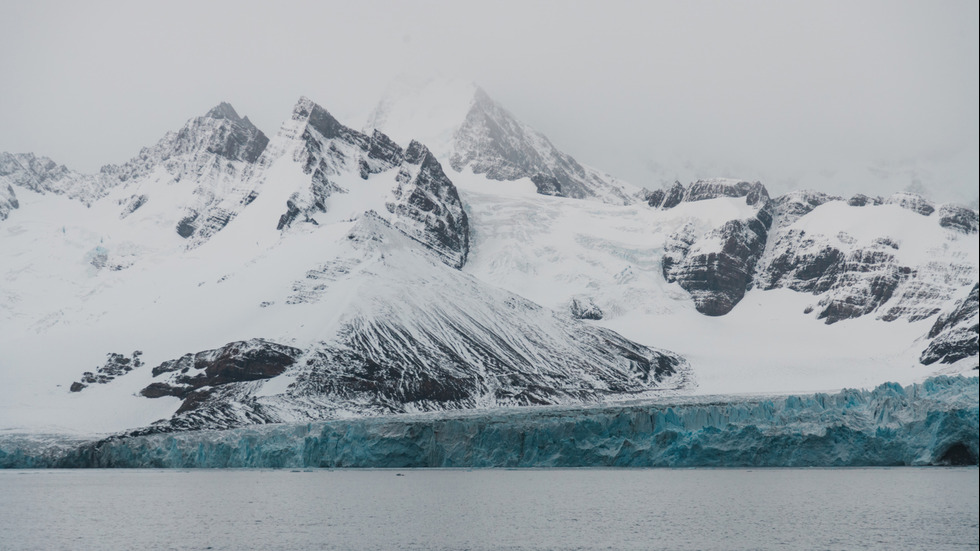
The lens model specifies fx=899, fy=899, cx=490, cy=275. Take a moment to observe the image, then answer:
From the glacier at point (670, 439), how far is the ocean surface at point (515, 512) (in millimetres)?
2872

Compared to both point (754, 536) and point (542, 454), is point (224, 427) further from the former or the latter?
point (754, 536)

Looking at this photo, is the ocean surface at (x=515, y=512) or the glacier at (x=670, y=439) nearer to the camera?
the ocean surface at (x=515, y=512)

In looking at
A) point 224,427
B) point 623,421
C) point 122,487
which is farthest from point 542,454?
point 224,427

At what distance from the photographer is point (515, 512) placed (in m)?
81.2

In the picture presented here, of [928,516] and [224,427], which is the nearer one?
[928,516]

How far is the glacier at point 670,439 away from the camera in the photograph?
363 ft

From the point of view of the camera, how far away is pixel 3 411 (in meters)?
186

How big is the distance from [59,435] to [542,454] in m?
99.5

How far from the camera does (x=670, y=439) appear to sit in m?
122

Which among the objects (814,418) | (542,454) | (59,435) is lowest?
(59,435)

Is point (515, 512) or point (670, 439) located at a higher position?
point (670, 439)

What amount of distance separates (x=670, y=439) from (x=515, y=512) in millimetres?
46228

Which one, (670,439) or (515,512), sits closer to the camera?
(515,512)

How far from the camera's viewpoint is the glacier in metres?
111
